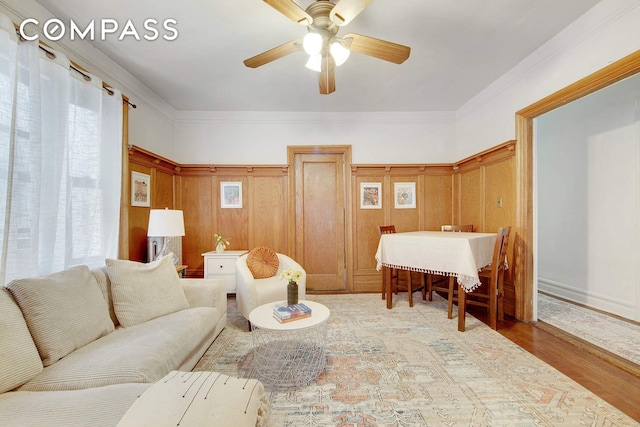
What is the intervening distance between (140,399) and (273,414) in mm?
905

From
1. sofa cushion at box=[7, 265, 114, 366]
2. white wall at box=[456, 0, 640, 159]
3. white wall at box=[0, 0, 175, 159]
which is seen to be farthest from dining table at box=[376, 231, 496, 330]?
white wall at box=[0, 0, 175, 159]

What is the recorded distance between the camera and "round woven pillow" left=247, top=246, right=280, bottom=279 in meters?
3.28

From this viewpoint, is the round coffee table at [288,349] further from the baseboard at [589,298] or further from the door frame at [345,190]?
the baseboard at [589,298]

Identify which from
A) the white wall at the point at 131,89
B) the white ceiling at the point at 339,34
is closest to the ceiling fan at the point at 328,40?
the white ceiling at the point at 339,34

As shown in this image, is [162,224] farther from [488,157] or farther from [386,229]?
[488,157]

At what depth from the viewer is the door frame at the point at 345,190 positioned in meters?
4.27

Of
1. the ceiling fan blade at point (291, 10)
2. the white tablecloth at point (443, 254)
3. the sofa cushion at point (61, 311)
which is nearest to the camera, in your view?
the sofa cushion at point (61, 311)

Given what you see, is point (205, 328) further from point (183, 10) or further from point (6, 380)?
point (183, 10)

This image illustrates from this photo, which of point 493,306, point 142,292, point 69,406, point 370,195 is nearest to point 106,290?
point 142,292

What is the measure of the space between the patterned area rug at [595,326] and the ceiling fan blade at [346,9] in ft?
11.0

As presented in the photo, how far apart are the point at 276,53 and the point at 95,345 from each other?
233cm

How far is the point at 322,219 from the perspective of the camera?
14.3 feet

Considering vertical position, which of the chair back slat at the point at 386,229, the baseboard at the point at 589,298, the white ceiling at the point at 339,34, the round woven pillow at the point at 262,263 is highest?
the white ceiling at the point at 339,34

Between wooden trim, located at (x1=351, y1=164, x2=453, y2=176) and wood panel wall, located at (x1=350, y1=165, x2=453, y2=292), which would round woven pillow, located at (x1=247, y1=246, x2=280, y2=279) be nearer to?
wood panel wall, located at (x1=350, y1=165, x2=453, y2=292)
